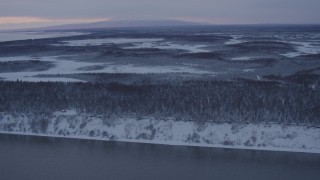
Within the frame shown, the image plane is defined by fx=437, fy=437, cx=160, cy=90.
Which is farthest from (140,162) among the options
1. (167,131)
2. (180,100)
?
(180,100)

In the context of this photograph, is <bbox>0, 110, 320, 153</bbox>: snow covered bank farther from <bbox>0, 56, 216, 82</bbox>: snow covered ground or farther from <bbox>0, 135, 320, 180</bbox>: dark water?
<bbox>0, 56, 216, 82</bbox>: snow covered ground

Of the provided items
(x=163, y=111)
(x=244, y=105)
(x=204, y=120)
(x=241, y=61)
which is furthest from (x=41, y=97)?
(x=241, y=61)

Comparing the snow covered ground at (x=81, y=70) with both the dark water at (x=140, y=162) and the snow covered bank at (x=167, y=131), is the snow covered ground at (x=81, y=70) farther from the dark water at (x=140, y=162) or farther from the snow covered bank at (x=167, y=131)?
the dark water at (x=140, y=162)

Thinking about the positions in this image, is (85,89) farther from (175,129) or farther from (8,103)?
(175,129)

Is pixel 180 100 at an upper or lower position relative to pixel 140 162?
upper

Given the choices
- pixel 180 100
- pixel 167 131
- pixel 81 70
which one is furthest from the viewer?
pixel 81 70

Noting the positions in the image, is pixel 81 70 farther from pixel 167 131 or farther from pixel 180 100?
pixel 167 131

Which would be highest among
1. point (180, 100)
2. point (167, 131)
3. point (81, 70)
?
point (180, 100)
